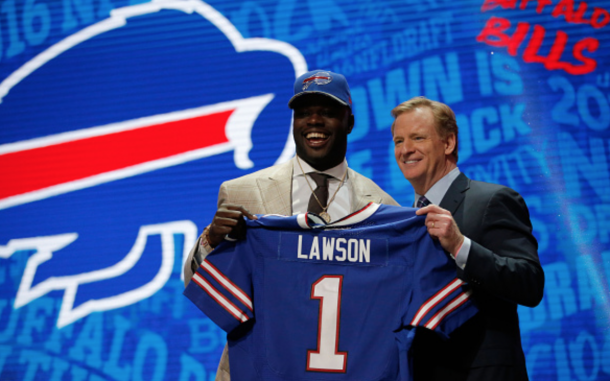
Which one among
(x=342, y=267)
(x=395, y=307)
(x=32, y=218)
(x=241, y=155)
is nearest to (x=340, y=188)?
(x=342, y=267)

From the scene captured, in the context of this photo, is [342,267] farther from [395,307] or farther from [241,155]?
[241,155]

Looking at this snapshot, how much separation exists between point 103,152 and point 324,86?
220 centimetres

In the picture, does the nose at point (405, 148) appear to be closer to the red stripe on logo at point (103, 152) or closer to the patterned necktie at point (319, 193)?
the patterned necktie at point (319, 193)

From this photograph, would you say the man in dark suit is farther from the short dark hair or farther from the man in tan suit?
the man in tan suit

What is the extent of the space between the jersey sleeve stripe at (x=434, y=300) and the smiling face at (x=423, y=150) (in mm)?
376

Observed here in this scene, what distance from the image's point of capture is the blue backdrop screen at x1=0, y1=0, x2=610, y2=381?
335 centimetres

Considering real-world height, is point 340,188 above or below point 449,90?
below

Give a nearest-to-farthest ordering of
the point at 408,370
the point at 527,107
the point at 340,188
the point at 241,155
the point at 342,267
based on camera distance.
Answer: the point at 408,370, the point at 342,267, the point at 340,188, the point at 527,107, the point at 241,155

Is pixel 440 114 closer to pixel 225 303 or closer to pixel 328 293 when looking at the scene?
pixel 328 293

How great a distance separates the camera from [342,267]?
1.80 meters

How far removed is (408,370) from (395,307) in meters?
0.19

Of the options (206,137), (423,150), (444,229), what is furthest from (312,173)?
(206,137)

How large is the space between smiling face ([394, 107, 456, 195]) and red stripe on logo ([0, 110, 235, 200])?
74.8 inches

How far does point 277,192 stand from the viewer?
2049 mm
